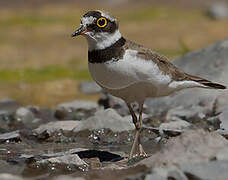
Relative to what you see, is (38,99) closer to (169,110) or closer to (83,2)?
(169,110)

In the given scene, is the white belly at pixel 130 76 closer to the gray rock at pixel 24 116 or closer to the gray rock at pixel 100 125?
the gray rock at pixel 100 125

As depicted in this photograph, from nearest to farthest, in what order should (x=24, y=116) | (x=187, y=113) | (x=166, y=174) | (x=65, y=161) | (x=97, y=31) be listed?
(x=166, y=174) < (x=65, y=161) < (x=97, y=31) < (x=187, y=113) < (x=24, y=116)

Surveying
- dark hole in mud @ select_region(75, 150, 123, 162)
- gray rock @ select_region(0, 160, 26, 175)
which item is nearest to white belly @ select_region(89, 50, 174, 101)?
dark hole in mud @ select_region(75, 150, 123, 162)

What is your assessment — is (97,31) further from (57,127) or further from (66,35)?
→ (66,35)

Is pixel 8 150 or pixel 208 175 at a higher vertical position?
pixel 208 175

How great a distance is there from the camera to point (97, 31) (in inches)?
221

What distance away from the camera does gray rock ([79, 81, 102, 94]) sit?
12.0 m

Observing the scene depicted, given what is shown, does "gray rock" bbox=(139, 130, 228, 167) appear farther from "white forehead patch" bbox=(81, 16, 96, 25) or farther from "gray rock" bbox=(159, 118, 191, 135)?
"gray rock" bbox=(159, 118, 191, 135)

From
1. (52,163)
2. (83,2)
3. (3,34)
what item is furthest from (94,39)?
(83,2)

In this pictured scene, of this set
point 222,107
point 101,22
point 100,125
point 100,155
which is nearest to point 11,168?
point 100,155

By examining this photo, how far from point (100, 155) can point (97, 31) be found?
4.67 ft

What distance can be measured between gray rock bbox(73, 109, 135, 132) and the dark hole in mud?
1.04 meters

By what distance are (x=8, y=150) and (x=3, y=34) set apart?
14.6 m

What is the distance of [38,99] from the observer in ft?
38.4
